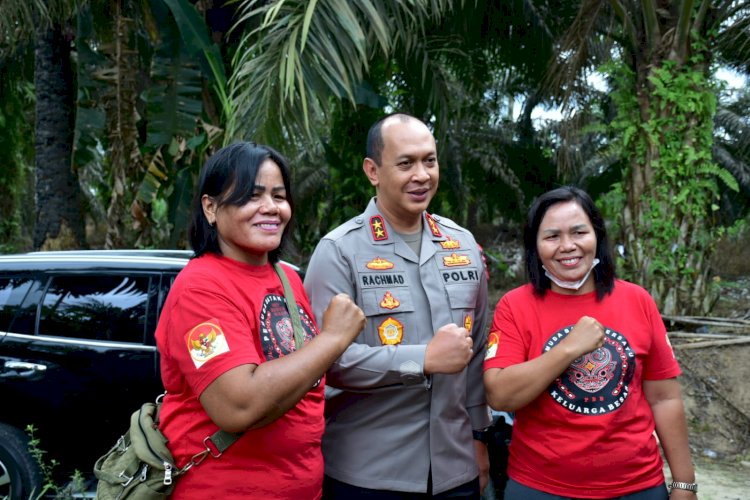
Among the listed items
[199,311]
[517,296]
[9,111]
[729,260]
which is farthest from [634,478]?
[729,260]

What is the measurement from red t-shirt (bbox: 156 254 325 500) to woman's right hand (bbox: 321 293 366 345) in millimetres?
179

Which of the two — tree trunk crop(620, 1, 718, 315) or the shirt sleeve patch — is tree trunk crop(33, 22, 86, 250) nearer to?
tree trunk crop(620, 1, 718, 315)

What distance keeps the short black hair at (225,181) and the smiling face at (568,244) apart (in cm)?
86

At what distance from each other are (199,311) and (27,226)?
26.4m

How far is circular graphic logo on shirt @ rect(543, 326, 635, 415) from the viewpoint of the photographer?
7.00ft

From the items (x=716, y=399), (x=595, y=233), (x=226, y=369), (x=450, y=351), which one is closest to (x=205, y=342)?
(x=226, y=369)

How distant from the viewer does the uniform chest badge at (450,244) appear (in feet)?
8.21

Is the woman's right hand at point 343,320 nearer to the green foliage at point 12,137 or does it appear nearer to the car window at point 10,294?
the car window at point 10,294

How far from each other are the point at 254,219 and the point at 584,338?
0.98 metres

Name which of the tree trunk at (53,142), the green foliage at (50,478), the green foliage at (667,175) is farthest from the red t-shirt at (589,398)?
the tree trunk at (53,142)

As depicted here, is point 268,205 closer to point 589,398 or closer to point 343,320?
point 343,320

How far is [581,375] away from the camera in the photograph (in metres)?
2.17

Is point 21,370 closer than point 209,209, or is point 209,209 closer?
point 209,209

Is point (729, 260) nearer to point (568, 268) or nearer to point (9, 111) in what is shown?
point (9, 111)
